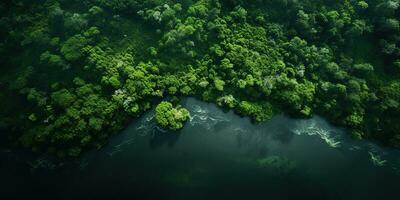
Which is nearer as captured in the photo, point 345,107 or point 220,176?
point 220,176

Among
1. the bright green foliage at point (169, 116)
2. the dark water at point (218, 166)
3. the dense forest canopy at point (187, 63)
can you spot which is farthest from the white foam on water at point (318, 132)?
the bright green foliage at point (169, 116)

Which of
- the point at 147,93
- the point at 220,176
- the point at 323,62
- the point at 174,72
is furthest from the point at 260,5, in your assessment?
the point at 220,176

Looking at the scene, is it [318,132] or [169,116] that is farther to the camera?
[318,132]

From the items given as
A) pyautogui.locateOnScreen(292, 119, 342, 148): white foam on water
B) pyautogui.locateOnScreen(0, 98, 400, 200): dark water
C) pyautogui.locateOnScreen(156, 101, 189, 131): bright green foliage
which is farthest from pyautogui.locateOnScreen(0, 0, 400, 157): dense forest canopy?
pyautogui.locateOnScreen(0, 98, 400, 200): dark water

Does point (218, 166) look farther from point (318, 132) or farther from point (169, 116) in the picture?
point (318, 132)

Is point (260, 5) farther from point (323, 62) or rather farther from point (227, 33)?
point (323, 62)

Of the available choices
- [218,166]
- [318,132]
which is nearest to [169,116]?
[218,166]

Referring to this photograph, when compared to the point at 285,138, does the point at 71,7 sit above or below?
above
